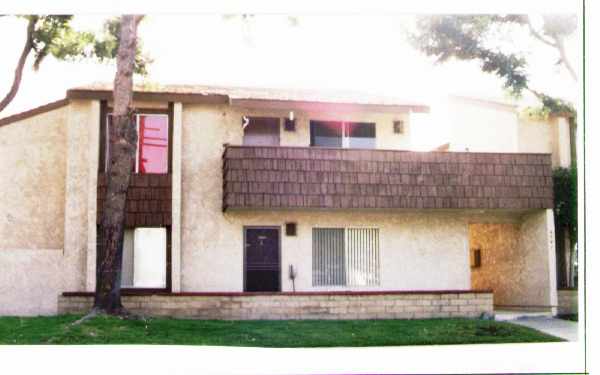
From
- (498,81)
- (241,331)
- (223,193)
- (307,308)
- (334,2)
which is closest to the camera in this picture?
(334,2)

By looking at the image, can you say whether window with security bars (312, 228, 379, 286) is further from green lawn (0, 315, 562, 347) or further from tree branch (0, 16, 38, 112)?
tree branch (0, 16, 38, 112)

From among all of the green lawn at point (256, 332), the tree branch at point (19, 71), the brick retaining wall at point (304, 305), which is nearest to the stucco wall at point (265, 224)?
the brick retaining wall at point (304, 305)

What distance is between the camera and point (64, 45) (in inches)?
802

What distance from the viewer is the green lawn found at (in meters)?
14.8

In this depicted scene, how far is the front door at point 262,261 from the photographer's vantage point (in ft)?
66.2

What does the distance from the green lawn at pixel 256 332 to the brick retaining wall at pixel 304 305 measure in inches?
31.2

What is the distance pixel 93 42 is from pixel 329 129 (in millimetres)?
6130

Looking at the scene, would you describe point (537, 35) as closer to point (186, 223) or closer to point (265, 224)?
point (265, 224)

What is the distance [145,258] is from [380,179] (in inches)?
226

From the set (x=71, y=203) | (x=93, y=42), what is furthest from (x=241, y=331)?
(x=93, y=42)

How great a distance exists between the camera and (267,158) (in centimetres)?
1941

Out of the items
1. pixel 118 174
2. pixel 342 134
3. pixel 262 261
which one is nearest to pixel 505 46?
pixel 342 134

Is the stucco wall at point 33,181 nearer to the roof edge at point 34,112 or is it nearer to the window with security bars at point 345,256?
the roof edge at point 34,112

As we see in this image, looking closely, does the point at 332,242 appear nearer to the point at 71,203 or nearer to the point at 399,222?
the point at 399,222
